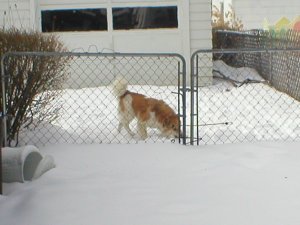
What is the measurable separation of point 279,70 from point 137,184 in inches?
306

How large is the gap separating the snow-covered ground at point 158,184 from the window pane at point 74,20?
498 cm

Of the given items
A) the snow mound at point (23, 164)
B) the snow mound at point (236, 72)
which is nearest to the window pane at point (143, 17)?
the snow mound at point (236, 72)

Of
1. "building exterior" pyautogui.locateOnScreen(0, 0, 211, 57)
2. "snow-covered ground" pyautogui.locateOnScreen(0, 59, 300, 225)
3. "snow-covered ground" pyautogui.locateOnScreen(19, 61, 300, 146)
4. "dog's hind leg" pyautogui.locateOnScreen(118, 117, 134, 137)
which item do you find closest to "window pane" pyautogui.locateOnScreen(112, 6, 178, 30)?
"building exterior" pyautogui.locateOnScreen(0, 0, 211, 57)

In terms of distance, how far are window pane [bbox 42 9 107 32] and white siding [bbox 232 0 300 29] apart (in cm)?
841

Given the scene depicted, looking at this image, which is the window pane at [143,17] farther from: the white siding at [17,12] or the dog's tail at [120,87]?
the dog's tail at [120,87]

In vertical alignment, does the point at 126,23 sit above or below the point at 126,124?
above

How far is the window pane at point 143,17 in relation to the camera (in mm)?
11680

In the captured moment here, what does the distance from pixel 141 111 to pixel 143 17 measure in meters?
4.83

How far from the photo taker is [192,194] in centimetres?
433

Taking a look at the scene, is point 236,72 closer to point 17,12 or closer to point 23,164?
point 17,12

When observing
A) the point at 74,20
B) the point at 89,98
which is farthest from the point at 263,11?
the point at 89,98

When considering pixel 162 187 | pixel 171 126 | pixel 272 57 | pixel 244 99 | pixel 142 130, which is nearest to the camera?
pixel 162 187

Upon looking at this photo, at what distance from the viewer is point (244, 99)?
402 inches

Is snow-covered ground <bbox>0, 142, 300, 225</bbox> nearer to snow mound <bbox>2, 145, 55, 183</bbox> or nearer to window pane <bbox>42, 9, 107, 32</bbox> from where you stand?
snow mound <bbox>2, 145, 55, 183</bbox>
